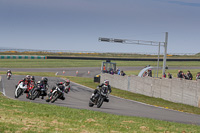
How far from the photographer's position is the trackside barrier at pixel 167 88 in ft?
77.7

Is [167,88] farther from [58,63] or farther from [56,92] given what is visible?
[58,63]

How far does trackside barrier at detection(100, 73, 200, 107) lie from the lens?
2369 cm

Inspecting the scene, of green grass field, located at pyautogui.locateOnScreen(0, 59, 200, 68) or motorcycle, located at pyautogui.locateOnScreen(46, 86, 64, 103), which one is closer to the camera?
motorcycle, located at pyautogui.locateOnScreen(46, 86, 64, 103)

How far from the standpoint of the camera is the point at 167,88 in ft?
89.5

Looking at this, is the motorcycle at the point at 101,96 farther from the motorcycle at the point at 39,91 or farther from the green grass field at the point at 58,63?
the green grass field at the point at 58,63

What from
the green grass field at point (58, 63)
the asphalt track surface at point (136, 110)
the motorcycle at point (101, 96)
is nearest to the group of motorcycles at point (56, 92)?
the motorcycle at point (101, 96)

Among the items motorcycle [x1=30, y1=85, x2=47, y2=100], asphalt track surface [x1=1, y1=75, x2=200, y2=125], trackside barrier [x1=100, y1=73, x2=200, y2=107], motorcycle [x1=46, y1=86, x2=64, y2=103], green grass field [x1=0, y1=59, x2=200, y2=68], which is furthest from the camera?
green grass field [x1=0, y1=59, x2=200, y2=68]

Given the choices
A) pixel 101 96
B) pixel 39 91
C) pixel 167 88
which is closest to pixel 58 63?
pixel 167 88

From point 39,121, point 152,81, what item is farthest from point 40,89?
point 152,81

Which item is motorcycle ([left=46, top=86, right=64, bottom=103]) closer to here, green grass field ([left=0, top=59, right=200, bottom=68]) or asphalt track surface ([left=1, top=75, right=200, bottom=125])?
asphalt track surface ([left=1, top=75, right=200, bottom=125])

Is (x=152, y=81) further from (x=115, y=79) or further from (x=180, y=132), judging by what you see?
(x=180, y=132)

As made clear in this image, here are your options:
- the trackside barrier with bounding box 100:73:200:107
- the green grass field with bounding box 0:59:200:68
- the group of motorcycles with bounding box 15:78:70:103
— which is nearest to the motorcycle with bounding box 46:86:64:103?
the group of motorcycles with bounding box 15:78:70:103

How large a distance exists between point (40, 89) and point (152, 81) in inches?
559

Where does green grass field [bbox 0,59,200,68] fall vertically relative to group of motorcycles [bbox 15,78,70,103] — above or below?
above
